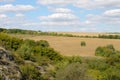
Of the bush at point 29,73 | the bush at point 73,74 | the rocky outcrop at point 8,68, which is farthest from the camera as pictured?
the bush at point 73,74

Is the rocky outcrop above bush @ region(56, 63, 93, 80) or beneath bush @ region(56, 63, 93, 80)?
above

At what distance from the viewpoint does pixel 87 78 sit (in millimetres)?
37781

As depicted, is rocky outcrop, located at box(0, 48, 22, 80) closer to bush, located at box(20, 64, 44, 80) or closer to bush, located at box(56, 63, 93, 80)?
bush, located at box(20, 64, 44, 80)

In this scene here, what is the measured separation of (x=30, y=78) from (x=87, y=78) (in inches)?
231

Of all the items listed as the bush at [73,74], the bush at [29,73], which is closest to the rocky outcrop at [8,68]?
the bush at [29,73]

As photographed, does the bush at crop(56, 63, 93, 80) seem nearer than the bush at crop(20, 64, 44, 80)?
No

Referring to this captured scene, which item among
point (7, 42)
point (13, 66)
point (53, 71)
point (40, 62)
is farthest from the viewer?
Answer: point (7, 42)

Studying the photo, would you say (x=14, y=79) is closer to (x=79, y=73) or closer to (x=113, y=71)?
(x=79, y=73)

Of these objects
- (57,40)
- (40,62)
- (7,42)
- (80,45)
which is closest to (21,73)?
(40,62)

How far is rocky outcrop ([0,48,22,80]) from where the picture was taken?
32.6 m

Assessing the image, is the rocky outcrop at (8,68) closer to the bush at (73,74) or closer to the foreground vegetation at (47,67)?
the foreground vegetation at (47,67)

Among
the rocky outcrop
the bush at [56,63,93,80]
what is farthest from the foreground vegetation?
the rocky outcrop

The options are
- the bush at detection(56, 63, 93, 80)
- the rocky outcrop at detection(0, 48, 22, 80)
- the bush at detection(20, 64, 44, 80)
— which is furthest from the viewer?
the bush at detection(56, 63, 93, 80)

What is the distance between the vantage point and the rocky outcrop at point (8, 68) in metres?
32.6
